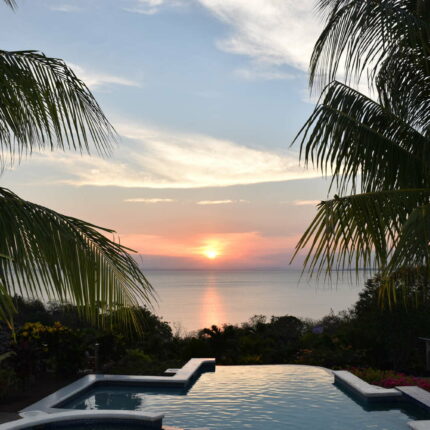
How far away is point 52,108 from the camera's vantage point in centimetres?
446

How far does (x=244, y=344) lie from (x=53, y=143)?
11137 millimetres

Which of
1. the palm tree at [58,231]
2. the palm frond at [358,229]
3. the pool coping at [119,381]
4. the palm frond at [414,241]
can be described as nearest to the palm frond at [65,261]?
the palm tree at [58,231]

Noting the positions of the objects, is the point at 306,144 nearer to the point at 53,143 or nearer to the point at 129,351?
the point at 53,143

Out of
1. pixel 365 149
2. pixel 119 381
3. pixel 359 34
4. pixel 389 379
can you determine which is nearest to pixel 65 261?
pixel 359 34

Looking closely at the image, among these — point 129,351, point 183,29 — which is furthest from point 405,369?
point 183,29

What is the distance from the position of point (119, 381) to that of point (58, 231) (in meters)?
8.46

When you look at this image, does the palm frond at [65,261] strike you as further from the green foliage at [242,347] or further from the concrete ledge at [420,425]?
the green foliage at [242,347]

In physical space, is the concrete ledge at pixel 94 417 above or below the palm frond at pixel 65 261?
below

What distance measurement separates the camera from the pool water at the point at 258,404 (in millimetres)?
9258

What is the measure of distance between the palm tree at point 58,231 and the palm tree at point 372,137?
5.53 feet

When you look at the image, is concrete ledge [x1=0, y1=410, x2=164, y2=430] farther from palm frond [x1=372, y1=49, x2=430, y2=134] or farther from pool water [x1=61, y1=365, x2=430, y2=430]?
palm frond [x1=372, y1=49, x2=430, y2=134]

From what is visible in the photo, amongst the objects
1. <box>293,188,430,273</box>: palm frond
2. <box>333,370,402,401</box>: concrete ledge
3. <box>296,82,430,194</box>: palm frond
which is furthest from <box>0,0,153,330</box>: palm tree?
<box>333,370,402,401</box>: concrete ledge

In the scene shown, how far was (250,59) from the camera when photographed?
11406mm

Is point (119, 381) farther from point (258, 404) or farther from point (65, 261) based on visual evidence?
point (65, 261)
